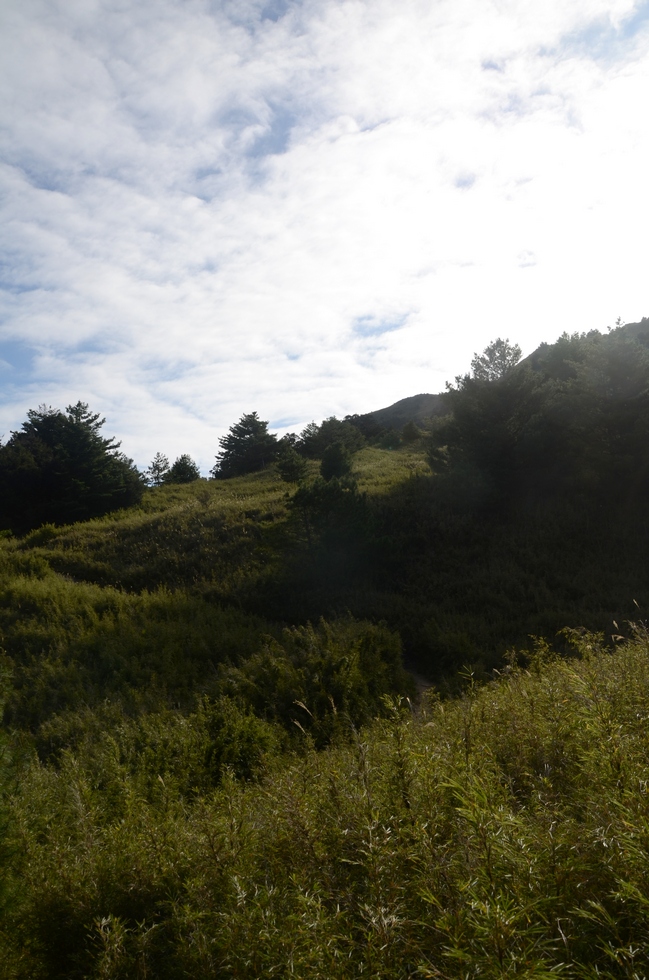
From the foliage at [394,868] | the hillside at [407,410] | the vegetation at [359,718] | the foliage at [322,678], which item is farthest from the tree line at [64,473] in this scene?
the hillside at [407,410]

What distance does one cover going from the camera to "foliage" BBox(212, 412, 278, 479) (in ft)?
140

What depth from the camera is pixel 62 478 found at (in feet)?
94.8

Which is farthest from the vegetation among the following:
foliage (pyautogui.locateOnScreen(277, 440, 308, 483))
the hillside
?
the hillside

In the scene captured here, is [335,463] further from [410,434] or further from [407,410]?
[407,410]

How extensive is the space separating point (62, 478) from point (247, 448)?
1667cm

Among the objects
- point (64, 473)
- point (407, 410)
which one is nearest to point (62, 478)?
point (64, 473)

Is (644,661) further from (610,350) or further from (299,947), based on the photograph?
(610,350)

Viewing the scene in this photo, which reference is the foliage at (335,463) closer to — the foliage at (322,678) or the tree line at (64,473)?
the tree line at (64,473)

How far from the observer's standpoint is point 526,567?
15.7 m

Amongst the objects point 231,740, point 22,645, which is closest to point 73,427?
point 22,645

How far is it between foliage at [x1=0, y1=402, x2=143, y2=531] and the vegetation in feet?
22.3

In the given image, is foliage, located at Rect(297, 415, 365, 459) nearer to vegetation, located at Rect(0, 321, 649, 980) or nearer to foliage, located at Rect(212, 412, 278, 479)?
foliage, located at Rect(212, 412, 278, 479)

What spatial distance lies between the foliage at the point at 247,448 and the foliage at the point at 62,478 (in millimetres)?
11991

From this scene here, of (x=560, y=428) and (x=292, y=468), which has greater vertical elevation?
(x=292, y=468)
